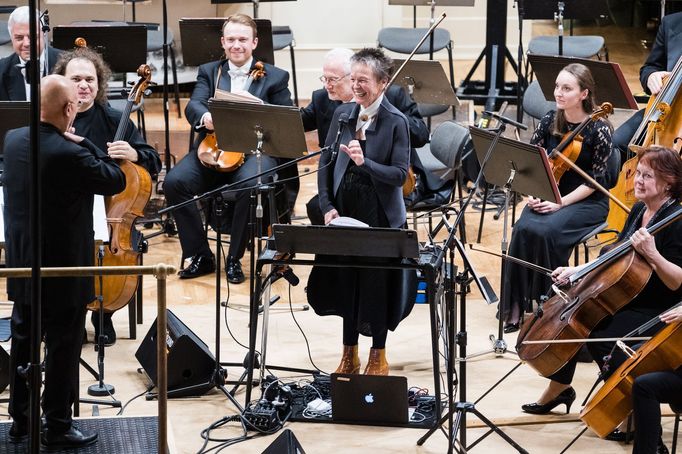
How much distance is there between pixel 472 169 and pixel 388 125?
2.47 metres

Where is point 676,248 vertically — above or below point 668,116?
below

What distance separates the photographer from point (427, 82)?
6.54 metres

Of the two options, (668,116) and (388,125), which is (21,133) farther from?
(668,116)

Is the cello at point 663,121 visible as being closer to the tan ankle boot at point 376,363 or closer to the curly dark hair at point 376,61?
the curly dark hair at point 376,61

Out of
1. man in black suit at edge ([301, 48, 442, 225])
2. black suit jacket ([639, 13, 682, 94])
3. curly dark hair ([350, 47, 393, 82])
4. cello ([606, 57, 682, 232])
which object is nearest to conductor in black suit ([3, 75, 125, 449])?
curly dark hair ([350, 47, 393, 82])

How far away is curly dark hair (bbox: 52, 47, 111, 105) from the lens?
5184mm

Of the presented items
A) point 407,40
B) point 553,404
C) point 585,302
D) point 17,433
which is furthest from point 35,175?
point 407,40

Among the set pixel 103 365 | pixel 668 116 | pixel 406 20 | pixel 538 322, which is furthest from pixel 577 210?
pixel 406 20

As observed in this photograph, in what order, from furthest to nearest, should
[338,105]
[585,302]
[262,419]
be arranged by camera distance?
[338,105] < [262,419] < [585,302]

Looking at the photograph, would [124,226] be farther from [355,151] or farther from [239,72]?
[239,72]

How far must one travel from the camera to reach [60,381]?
400 centimetres

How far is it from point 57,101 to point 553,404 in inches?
90.9

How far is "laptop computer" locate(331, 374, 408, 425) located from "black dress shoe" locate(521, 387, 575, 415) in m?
0.53

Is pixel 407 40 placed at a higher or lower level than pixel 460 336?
higher
